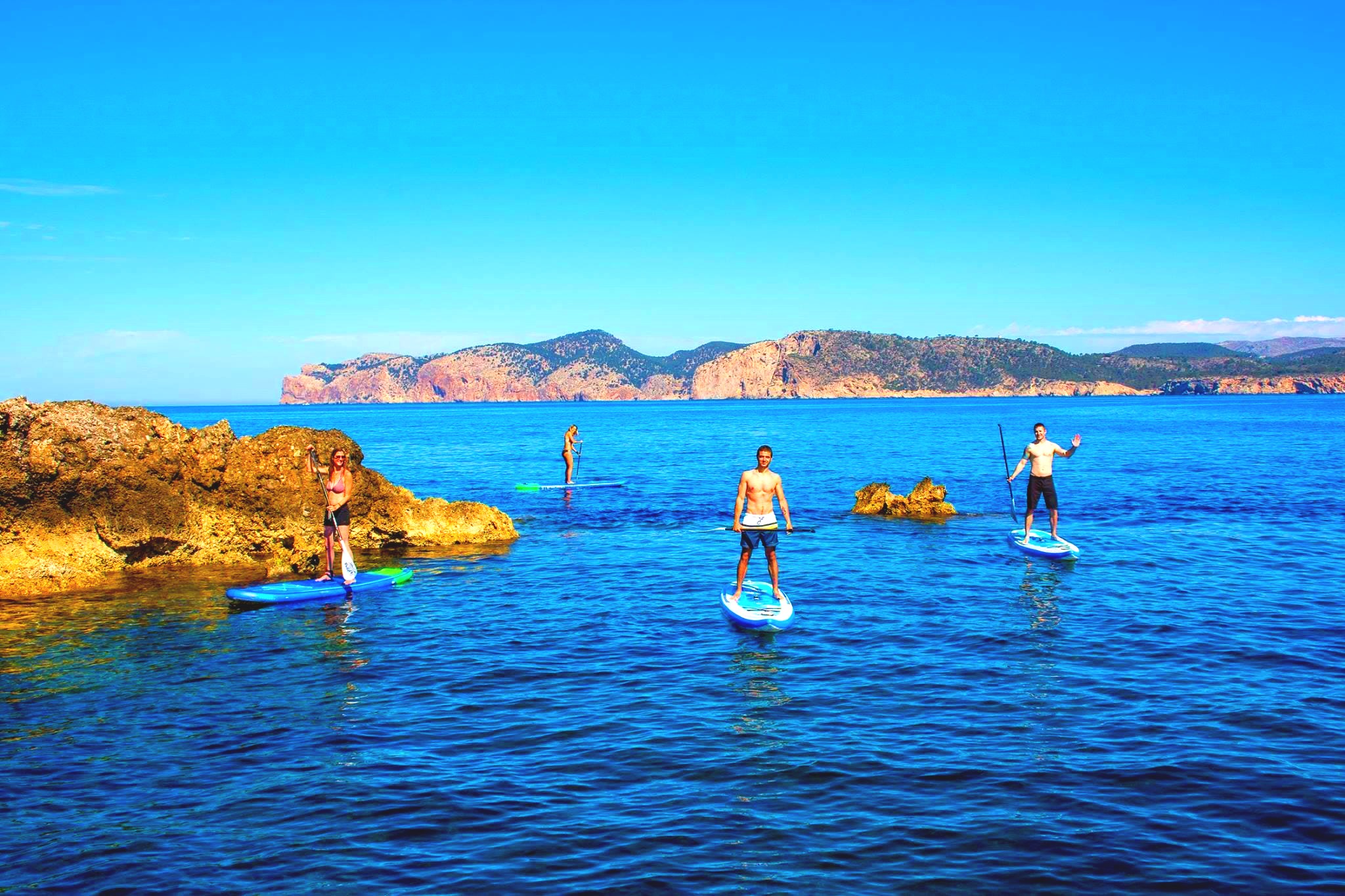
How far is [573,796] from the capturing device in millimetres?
9219

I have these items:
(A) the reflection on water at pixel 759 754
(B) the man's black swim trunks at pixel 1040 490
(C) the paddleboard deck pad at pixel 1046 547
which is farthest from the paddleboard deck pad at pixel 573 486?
(A) the reflection on water at pixel 759 754

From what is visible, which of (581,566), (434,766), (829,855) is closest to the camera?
(829,855)

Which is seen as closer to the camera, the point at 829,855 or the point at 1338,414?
the point at 829,855

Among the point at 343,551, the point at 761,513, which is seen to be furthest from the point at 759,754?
the point at 343,551

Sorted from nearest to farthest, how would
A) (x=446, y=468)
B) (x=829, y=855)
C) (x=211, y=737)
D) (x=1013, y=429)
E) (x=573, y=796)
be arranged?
1. (x=829, y=855)
2. (x=573, y=796)
3. (x=211, y=737)
4. (x=446, y=468)
5. (x=1013, y=429)

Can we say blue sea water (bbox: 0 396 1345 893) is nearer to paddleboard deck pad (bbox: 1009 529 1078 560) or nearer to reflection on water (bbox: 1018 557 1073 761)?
reflection on water (bbox: 1018 557 1073 761)

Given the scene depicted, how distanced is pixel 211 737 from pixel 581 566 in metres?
11.9

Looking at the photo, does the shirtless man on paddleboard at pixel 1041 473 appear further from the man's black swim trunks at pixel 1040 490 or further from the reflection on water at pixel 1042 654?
the reflection on water at pixel 1042 654

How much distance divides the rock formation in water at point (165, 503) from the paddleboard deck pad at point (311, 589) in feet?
8.72

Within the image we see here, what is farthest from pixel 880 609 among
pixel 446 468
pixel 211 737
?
pixel 446 468

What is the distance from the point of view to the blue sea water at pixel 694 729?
7.95 m

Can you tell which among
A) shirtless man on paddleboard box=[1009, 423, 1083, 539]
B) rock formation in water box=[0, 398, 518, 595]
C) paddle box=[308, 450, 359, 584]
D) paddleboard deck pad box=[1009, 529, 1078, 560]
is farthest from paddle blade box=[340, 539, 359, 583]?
paddleboard deck pad box=[1009, 529, 1078, 560]

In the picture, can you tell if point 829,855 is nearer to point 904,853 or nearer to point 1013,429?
point 904,853

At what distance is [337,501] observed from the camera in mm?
19156
